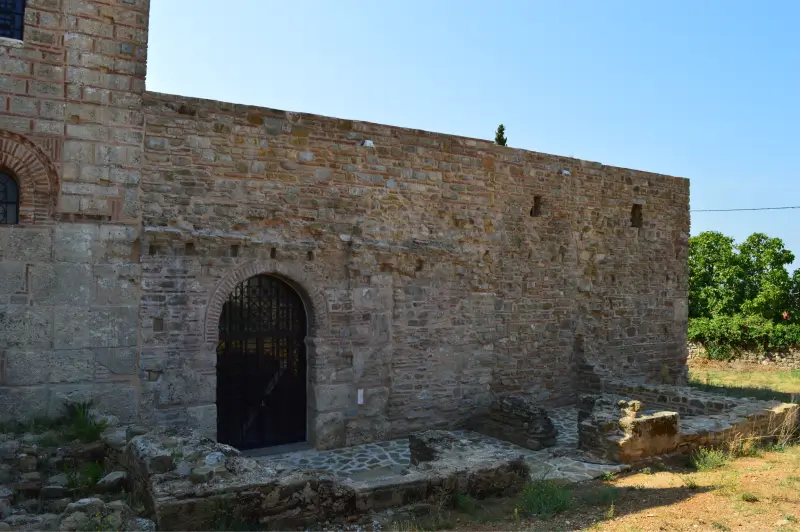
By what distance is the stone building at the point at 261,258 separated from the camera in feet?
22.7

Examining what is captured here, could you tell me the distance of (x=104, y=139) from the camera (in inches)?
285

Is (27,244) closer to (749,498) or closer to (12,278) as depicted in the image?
(12,278)

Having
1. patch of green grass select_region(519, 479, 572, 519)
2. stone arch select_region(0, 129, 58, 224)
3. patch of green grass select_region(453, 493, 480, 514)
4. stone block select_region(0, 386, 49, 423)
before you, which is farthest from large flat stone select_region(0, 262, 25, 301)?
patch of green grass select_region(519, 479, 572, 519)

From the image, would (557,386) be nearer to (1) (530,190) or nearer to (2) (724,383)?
(1) (530,190)

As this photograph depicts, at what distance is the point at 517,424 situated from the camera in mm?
9250

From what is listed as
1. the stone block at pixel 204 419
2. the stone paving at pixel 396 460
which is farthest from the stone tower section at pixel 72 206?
the stone paving at pixel 396 460

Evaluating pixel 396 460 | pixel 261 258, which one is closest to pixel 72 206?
pixel 261 258

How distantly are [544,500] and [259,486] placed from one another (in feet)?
9.06

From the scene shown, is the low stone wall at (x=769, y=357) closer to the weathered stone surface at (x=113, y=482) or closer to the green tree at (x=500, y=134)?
the green tree at (x=500, y=134)

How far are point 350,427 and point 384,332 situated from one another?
4.86 feet

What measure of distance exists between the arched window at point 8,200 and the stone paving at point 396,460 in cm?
409

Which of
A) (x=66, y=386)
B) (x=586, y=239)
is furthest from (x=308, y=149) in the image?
(x=586, y=239)

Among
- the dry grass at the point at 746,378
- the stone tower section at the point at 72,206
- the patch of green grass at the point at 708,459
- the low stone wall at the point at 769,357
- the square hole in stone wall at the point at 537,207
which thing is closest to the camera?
the stone tower section at the point at 72,206

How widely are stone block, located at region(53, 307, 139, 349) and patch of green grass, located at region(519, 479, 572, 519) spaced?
16.0 feet
